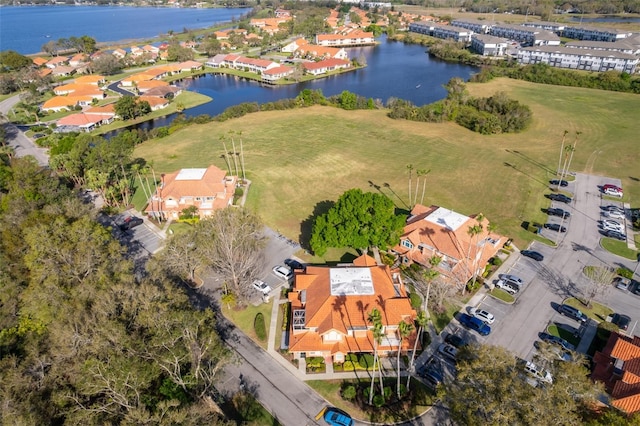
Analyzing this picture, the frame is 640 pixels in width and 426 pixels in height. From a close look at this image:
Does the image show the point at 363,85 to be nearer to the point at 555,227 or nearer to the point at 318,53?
the point at 318,53

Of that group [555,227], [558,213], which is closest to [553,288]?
[555,227]

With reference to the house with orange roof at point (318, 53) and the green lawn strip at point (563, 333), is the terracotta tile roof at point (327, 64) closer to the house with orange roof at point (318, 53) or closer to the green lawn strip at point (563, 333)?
the house with orange roof at point (318, 53)

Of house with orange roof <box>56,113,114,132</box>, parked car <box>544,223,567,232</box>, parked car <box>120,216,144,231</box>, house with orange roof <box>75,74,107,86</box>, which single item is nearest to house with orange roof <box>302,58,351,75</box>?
house with orange roof <box>56,113,114,132</box>

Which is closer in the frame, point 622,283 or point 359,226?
point 622,283

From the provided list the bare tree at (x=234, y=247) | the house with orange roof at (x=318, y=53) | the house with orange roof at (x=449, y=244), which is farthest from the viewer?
the house with orange roof at (x=318, y=53)

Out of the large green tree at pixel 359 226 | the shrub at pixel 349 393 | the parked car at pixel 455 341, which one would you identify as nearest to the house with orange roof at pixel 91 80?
the large green tree at pixel 359 226

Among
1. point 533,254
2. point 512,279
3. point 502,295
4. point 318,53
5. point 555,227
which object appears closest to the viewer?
point 502,295

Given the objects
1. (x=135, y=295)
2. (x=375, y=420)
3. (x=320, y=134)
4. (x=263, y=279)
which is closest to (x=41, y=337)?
(x=135, y=295)
